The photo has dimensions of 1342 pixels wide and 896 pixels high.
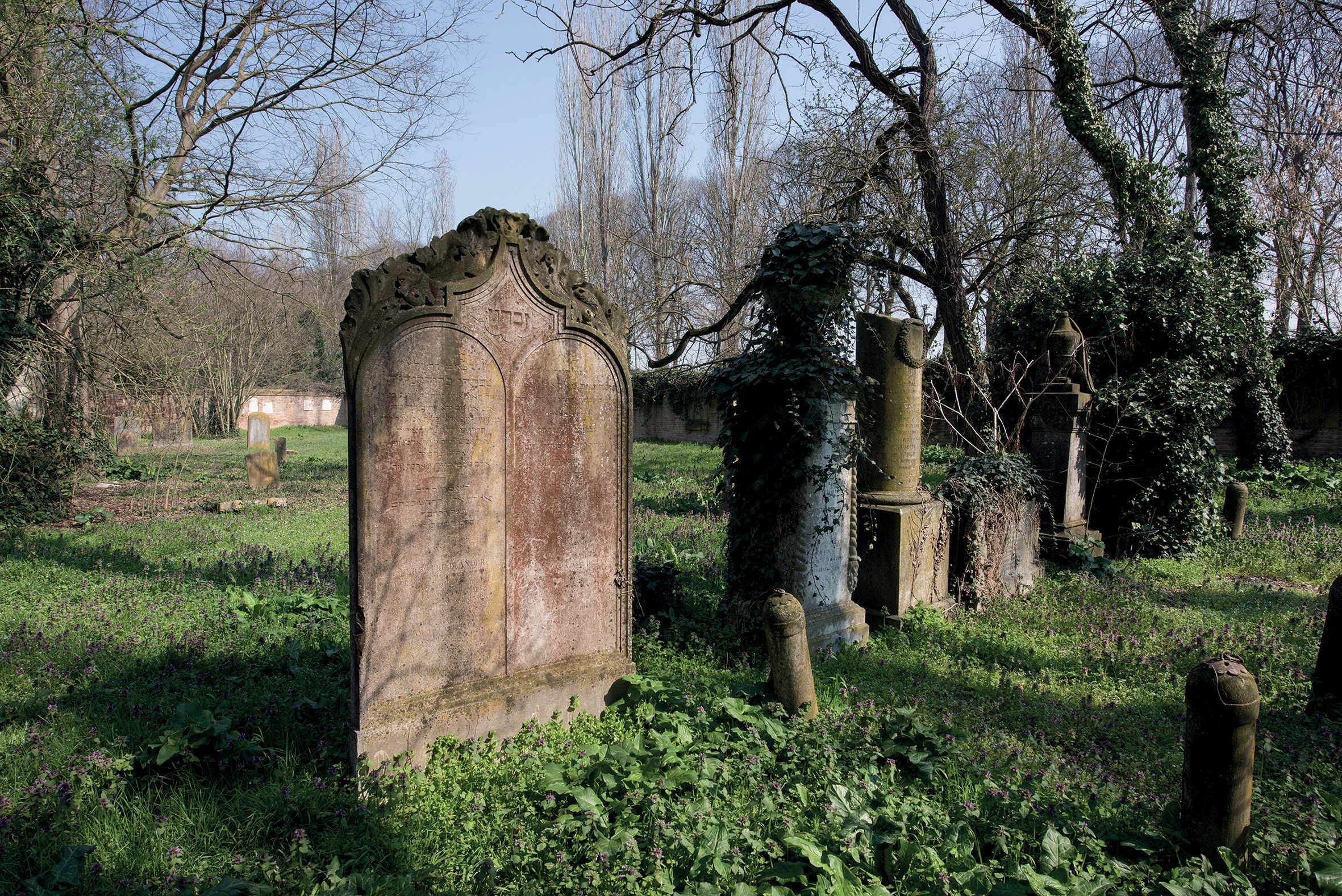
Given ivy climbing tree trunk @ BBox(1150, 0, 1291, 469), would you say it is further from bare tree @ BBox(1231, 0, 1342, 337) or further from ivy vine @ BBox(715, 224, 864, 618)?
ivy vine @ BBox(715, 224, 864, 618)

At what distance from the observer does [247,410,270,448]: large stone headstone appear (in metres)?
18.8

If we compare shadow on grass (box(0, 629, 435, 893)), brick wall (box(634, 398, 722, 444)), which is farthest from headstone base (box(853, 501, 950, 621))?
brick wall (box(634, 398, 722, 444))

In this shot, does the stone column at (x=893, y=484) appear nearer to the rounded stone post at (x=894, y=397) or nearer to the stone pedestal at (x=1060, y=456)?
the rounded stone post at (x=894, y=397)

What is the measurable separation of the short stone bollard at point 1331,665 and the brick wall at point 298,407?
3825 centimetres

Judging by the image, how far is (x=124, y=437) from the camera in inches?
776

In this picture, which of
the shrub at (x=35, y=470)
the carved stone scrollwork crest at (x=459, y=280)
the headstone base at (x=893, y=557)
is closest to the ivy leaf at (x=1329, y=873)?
the headstone base at (x=893, y=557)

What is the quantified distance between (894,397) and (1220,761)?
13.2 feet

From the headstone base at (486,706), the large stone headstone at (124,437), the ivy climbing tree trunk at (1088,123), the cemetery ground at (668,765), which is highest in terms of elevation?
the ivy climbing tree trunk at (1088,123)

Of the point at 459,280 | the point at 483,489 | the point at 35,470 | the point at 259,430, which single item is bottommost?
the point at 35,470

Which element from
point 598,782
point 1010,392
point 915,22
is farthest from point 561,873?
point 915,22

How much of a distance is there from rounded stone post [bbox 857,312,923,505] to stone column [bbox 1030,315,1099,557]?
128 inches

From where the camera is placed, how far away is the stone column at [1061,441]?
29.3ft

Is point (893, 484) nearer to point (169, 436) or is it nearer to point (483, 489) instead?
point (483, 489)

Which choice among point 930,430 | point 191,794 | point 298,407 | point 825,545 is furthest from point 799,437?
point 298,407
